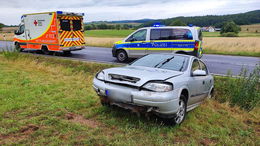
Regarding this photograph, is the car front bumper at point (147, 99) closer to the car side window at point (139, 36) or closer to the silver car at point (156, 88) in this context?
the silver car at point (156, 88)

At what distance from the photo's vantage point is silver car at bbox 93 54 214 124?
148 inches

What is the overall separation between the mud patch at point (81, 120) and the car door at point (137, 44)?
264 inches

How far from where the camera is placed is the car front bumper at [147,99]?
→ 12.2 feet

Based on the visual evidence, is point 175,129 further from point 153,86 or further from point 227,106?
point 227,106

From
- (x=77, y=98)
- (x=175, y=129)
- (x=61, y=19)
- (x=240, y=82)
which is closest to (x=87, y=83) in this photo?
(x=77, y=98)

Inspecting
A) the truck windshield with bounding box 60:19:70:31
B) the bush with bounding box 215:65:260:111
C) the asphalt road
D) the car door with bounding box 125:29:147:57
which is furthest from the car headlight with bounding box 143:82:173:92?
the truck windshield with bounding box 60:19:70:31

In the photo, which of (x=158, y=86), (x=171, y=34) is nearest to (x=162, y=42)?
(x=171, y=34)

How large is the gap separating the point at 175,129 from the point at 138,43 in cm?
712

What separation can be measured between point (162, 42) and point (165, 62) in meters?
5.38

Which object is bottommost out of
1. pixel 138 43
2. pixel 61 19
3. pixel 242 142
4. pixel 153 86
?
pixel 242 142

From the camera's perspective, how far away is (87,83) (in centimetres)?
771

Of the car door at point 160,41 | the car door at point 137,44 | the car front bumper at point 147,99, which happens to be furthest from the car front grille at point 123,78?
the car door at point 137,44

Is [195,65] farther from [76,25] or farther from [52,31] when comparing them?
[76,25]

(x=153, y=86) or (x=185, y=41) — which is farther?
(x=185, y=41)
